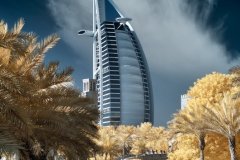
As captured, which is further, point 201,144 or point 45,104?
point 201,144

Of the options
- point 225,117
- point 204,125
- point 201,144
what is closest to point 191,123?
point 201,144

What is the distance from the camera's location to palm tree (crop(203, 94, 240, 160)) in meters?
28.6

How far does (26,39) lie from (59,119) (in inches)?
201

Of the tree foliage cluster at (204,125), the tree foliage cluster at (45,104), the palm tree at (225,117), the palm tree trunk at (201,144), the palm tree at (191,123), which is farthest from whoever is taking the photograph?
the palm tree trunk at (201,144)

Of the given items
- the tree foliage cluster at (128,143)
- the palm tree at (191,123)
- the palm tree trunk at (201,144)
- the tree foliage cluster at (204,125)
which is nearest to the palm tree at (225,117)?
the tree foliage cluster at (204,125)

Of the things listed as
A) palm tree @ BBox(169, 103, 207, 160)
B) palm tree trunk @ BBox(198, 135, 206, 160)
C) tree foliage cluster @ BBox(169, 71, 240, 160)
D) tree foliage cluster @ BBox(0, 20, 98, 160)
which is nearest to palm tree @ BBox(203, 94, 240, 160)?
tree foliage cluster @ BBox(169, 71, 240, 160)

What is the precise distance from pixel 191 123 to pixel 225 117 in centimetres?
399

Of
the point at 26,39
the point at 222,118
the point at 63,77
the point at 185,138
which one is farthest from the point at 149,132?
the point at 26,39

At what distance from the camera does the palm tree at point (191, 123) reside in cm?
3177

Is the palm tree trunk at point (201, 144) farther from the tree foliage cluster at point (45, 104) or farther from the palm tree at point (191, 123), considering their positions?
the tree foliage cluster at point (45, 104)

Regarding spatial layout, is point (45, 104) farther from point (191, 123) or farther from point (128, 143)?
point (128, 143)

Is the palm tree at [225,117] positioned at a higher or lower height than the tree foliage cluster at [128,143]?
lower

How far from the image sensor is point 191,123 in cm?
3256

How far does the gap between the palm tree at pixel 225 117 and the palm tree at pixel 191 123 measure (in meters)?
1.57
